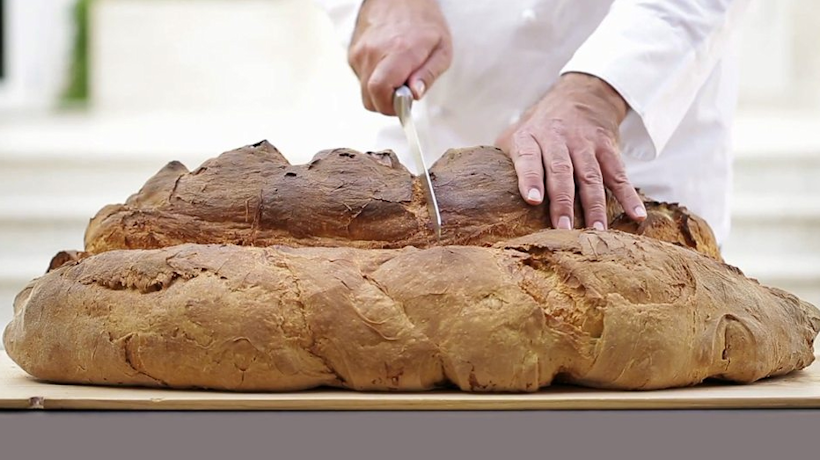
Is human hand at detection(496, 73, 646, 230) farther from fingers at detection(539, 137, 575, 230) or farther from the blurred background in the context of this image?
the blurred background

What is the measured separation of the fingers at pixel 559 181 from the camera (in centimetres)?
117

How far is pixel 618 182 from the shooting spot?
123cm

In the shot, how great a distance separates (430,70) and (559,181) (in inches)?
14.9

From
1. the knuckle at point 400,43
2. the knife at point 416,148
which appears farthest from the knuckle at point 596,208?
the knuckle at point 400,43

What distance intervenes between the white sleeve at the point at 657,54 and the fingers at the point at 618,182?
0.13 meters

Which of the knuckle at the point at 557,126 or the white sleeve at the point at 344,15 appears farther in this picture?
the white sleeve at the point at 344,15

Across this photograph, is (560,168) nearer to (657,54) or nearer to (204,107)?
(657,54)

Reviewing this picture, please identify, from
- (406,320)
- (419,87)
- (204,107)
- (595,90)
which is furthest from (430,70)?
(204,107)

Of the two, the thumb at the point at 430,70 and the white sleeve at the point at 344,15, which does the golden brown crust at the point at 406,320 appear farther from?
the white sleeve at the point at 344,15

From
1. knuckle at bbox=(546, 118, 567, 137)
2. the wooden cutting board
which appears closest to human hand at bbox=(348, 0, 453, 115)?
knuckle at bbox=(546, 118, 567, 137)

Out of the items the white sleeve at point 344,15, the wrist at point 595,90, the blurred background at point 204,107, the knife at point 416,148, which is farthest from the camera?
the blurred background at point 204,107

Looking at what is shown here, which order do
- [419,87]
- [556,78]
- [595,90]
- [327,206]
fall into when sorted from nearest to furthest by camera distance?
[327,206] → [595,90] → [419,87] → [556,78]

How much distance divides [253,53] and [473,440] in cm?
660

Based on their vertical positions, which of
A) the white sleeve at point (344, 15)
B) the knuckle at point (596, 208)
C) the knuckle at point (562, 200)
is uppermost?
the white sleeve at point (344, 15)
